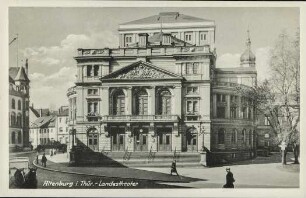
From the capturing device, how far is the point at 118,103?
707 centimetres

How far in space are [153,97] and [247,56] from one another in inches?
48.4

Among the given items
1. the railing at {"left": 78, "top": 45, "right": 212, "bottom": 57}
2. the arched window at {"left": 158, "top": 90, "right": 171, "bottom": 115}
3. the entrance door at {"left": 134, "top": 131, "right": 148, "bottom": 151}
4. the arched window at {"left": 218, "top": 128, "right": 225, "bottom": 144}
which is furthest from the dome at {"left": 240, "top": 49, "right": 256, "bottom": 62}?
the entrance door at {"left": 134, "top": 131, "right": 148, "bottom": 151}

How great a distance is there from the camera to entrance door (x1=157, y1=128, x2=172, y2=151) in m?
7.05

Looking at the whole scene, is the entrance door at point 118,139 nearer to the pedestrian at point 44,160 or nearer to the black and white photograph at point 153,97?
the black and white photograph at point 153,97

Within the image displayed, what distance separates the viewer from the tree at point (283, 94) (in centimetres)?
698

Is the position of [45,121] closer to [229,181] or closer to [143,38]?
[143,38]

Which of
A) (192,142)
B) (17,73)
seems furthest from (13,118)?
(192,142)

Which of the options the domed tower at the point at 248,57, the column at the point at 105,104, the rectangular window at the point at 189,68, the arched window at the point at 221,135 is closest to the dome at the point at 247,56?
the domed tower at the point at 248,57

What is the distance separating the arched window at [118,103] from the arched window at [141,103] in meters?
0.16

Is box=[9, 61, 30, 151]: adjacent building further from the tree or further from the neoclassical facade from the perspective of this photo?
the tree

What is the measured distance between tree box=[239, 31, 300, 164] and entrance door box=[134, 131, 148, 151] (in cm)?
131

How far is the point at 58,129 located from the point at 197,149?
1.71m
